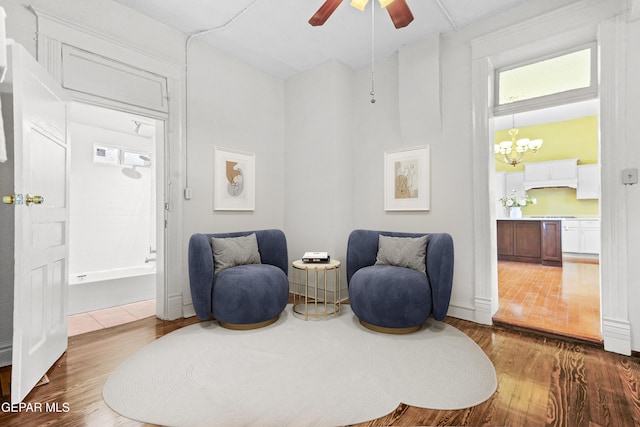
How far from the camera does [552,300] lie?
12.1 ft

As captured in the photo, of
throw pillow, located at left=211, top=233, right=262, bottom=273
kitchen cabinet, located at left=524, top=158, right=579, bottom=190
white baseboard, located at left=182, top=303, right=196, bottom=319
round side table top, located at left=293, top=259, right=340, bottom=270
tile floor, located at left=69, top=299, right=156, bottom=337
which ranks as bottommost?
tile floor, located at left=69, top=299, right=156, bottom=337

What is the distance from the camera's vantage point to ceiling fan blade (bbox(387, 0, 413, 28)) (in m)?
2.23

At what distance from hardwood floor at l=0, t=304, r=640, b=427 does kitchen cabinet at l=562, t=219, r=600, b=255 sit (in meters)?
5.45

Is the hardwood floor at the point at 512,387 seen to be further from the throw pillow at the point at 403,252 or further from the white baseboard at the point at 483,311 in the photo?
the throw pillow at the point at 403,252

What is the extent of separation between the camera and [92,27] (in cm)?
270

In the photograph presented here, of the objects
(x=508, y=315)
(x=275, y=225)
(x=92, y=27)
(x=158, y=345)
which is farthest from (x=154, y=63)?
(x=508, y=315)

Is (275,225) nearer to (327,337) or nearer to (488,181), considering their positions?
(327,337)

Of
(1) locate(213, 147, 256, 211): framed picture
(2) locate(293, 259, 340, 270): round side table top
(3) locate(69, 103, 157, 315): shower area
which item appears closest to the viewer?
(2) locate(293, 259, 340, 270): round side table top

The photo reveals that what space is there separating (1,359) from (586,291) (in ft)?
19.9

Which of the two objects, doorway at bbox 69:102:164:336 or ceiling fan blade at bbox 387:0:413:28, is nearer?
ceiling fan blade at bbox 387:0:413:28

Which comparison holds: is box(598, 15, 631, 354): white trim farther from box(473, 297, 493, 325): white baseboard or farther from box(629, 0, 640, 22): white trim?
box(473, 297, 493, 325): white baseboard

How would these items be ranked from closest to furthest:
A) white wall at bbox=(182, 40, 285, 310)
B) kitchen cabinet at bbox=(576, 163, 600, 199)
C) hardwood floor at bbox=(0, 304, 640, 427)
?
hardwood floor at bbox=(0, 304, 640, 427)
white wall at bbox=(182, 40, 285, 310)
kitchen cabinet at bbox=(576, 163, 600, 199)

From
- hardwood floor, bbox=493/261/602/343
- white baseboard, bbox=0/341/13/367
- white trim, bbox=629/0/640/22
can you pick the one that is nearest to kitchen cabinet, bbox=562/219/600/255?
hardwood floor, bbox=493/261/602/343

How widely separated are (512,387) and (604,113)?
224 cm
